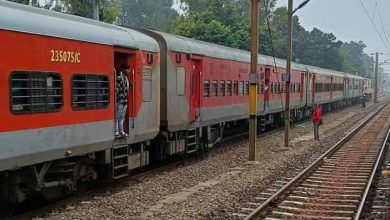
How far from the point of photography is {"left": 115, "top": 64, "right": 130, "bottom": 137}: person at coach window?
37.2 feet

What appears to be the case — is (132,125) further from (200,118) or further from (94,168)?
(200,118)

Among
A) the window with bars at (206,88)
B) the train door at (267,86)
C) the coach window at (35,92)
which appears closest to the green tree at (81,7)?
the train door at (267,86)

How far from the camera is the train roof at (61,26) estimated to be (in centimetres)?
803

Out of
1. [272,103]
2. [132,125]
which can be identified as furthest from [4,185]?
[272,103]

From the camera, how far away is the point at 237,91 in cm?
2105

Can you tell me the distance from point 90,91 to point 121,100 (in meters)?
1.37

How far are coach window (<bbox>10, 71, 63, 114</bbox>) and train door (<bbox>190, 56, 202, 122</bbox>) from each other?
7098 millimetres

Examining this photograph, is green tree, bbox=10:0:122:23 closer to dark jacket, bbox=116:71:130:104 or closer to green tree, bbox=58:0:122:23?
green tree, bbox=58:0:122:23

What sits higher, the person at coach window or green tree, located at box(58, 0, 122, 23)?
green tree, located at box(58, 0, 122, 23)

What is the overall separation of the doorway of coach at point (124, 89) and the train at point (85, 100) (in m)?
0.03

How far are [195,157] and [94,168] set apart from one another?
590cm

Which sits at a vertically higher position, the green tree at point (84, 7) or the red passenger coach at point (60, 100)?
the green tree at point (84, 7)

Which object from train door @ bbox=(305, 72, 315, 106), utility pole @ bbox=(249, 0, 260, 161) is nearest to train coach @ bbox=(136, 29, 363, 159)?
utility pole @ bbox=(249, 0, 260, 161)

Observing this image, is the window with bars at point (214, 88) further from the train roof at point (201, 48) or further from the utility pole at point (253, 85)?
the utility pole at point (253, 85)
